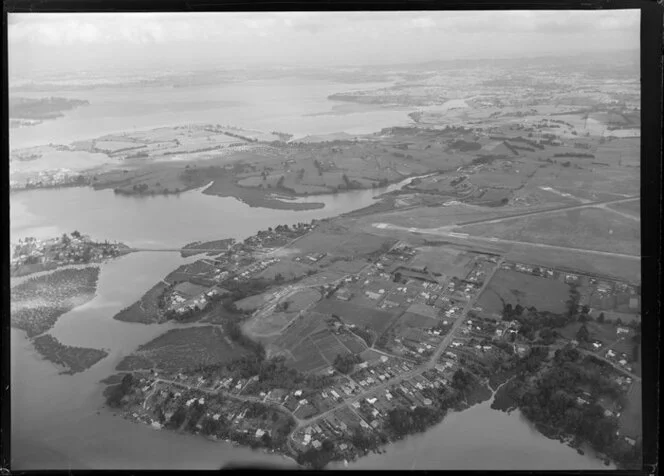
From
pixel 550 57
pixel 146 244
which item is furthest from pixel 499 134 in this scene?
pixel 146 244

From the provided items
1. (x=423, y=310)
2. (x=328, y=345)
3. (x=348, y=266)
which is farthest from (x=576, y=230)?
(x=328, y=345)

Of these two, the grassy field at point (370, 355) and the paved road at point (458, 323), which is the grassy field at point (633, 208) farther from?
the grassy field at point (370, 355)

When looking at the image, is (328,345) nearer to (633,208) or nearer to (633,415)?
(633,415)

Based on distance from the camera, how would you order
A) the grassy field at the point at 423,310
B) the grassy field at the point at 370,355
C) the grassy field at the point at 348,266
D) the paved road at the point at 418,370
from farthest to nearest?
the grassy field at the point at 348,266
the grassy field at the point at 423,310
the grassy field at the point at 370,355
the paved road at the point at 418,370

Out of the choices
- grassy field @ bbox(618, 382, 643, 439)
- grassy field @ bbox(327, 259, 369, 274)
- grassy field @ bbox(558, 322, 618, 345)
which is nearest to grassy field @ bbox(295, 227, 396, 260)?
grassy field @ bbox(327, 259, 369, 274)

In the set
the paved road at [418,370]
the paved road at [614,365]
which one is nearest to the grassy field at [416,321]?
the paved road at [418,370]

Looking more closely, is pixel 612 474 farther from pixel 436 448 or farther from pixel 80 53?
pixel 80 53

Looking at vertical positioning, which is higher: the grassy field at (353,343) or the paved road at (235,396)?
the grassy field at (353,343)
